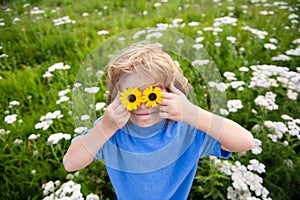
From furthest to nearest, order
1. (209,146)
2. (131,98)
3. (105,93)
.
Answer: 1. (105,93)
2. (209,146)
3. (131,98)

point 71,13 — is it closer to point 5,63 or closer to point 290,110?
point 5,63

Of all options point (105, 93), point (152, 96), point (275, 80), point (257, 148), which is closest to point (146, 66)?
point (152, 96)

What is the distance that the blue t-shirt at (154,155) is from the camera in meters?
0.86

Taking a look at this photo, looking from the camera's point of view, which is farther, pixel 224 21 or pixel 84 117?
pixel 224 21

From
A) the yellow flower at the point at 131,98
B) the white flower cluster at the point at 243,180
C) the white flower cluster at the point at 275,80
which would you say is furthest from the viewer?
the white flower cluster at the point at 275,80

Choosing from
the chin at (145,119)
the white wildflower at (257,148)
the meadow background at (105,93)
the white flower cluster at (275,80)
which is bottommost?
the meadow background at (105,93)

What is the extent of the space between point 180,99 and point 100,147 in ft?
0.84

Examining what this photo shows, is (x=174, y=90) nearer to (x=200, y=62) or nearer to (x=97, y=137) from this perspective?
(x=200, y=62)

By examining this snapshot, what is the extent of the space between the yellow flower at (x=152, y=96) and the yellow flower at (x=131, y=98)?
0.01 metres

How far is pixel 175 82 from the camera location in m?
0.82

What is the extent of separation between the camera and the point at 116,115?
0.76 m

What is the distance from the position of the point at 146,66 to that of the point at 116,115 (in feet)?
0.42

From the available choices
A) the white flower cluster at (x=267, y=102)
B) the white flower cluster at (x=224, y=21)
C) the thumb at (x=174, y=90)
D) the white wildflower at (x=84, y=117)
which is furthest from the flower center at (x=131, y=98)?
the white flower cluster at (x=224, y=21)

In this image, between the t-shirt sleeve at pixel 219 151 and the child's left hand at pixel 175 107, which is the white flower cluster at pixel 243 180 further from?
Answer: the child's left hand at pixel 175 107
